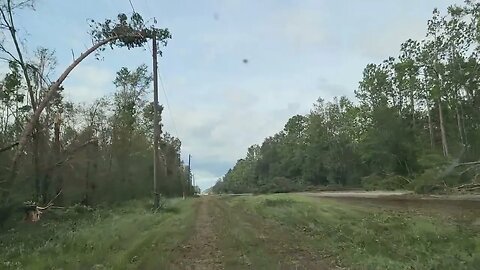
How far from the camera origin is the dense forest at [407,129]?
43000 millimetres

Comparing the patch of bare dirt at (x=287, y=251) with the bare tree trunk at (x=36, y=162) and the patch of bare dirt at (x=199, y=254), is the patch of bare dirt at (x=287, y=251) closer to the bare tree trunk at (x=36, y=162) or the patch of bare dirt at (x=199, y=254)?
the patch of bare dirt at (x=199, y=254)

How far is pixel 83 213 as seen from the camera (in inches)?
1245

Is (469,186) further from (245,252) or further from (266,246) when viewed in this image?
(245,252)

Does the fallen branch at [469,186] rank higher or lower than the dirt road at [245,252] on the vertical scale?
higher

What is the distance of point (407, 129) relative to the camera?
65.9 meters

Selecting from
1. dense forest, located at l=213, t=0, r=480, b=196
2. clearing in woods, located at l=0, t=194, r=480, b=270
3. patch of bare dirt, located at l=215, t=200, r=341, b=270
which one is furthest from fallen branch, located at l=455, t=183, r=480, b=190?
patch of bare dirt, located at l=215, t=200, r=341, b=270

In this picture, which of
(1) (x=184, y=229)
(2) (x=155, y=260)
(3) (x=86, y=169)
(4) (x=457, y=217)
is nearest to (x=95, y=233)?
(1) (x=184, y=229)

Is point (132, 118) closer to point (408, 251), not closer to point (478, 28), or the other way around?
point (478, 28)

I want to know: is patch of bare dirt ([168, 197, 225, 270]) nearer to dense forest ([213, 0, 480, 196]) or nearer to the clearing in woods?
the clearing in woods

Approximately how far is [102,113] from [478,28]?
111 ft

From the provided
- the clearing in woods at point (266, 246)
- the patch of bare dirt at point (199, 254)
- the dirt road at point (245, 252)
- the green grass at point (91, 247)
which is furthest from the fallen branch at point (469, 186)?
the patch of bare dirt at point (199, 254)

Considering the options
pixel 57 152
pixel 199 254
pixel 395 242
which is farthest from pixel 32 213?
pixel 395 242

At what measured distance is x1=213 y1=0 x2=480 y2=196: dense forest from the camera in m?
43.0

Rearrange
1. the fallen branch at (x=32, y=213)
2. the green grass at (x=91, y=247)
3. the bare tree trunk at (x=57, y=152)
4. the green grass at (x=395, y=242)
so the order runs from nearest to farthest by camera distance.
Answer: the green grass at (x=395, y=242), the green grass at (x=91, y=247), the fallen branch at (x=32, y=213), the bare tree trunk at (x=57, y=152)
